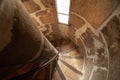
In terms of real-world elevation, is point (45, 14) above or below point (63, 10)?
above

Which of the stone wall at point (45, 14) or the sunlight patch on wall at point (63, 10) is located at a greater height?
the stone wall at point (45, 14)

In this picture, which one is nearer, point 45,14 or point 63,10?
point 63,10

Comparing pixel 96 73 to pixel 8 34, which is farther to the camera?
pixel 96 73

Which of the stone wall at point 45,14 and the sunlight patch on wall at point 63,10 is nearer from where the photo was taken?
the sunlight patch on wall at point 63,10

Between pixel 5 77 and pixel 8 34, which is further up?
pixel 8 34

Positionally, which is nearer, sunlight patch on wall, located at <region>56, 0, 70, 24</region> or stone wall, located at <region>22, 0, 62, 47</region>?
sunlight patch on wall, located at <region>56, 0, 70, 24</region>

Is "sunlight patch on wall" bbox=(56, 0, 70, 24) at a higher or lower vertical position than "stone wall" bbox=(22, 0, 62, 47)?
lower

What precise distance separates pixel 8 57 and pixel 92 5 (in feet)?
5.26

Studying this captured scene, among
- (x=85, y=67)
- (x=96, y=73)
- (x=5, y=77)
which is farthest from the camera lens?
(x=85, y=67)

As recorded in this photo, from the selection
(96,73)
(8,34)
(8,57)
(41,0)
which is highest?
(41,0)

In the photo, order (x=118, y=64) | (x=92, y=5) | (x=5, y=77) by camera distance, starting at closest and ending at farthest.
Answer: (x=5, y=77) → (x=118, y=64) → (x=92, y=5)

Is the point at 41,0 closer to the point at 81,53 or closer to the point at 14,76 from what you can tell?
the point at 81,53

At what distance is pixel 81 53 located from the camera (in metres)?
4.02

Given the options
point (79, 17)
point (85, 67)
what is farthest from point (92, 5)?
point (85, 67)
